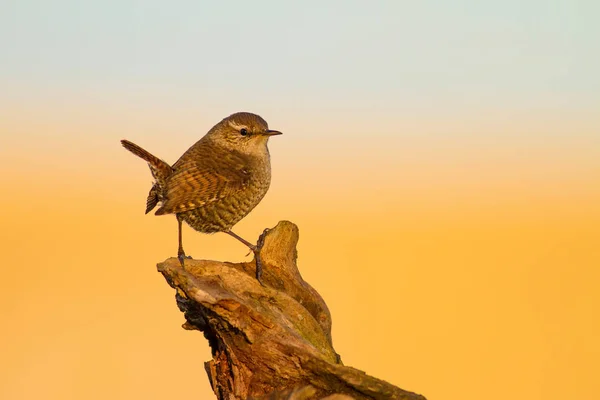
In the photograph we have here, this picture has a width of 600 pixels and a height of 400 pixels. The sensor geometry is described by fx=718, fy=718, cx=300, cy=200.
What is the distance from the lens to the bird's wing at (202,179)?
6289mm

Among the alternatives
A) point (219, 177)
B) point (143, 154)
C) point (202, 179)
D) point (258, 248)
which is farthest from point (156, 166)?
point (258, 248)

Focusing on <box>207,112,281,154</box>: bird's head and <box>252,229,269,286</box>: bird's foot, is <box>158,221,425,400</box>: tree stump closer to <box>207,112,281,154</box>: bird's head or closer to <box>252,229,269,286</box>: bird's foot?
<box>252,229,269,286</box>: bird's foot

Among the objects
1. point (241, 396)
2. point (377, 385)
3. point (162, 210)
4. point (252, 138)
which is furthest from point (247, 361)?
point (252, 138)

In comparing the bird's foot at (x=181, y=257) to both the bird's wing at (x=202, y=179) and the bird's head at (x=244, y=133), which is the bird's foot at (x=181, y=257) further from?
the bird's head at (x=244, y=133)

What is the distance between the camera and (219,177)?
21.7 ft

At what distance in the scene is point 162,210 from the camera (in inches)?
243

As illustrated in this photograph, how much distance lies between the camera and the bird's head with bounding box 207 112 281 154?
7.18 metres

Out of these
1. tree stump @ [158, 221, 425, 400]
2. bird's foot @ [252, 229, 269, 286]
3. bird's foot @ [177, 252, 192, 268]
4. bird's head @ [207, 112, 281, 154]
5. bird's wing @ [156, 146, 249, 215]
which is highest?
bird's head @ [207, 112, 281, 154]

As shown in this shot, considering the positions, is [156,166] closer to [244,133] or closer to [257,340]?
[244,133]

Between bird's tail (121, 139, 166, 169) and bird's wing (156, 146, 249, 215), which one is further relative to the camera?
bird's tail (121, 139, 166, 169)

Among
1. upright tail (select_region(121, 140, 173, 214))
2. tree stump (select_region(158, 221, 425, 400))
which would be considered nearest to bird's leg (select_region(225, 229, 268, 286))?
tree stump (select_region(158, 221, 425, 400))

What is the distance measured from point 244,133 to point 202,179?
0.87 metres

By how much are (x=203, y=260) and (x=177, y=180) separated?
1.10m

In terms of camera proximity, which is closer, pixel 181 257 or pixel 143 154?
pixel 181 257
